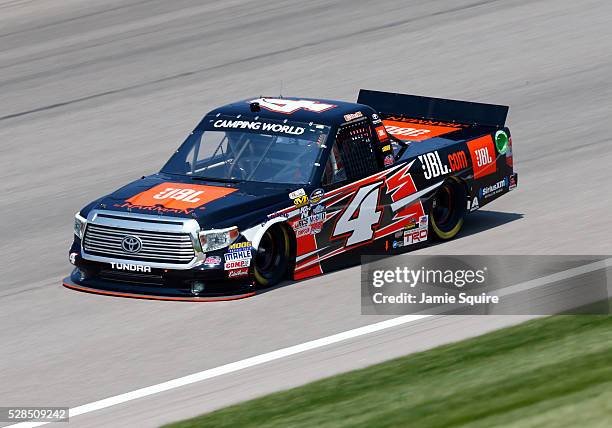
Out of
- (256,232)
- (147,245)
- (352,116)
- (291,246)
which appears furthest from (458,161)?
(147,245)

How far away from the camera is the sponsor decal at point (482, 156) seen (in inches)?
583

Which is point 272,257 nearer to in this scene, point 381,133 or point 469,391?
point 381,133

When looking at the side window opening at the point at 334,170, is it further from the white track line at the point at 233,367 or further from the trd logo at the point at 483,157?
the trd logo at the point at 483,157

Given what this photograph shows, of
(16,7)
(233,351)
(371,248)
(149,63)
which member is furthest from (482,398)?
(16,7)

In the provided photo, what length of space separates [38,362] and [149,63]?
42.7ft

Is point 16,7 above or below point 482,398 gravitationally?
above

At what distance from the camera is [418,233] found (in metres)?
14.0

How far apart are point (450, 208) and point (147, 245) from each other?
3789 mm

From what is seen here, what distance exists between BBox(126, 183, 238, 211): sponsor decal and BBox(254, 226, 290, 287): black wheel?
57 centimetres

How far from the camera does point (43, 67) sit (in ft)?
77.2

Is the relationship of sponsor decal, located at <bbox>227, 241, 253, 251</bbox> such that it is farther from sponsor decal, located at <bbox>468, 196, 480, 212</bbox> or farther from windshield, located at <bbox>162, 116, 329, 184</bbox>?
sponsor decal, located at <bbox>468, 196, 480, 212</bbox>

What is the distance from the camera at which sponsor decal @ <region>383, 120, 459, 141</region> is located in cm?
1506

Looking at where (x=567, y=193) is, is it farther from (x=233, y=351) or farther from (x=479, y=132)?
(x=233, y=351)

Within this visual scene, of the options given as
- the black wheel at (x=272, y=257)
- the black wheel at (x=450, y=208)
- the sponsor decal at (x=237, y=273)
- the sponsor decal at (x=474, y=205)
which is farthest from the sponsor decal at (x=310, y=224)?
the sponsor decal at (x=474, y=205)
